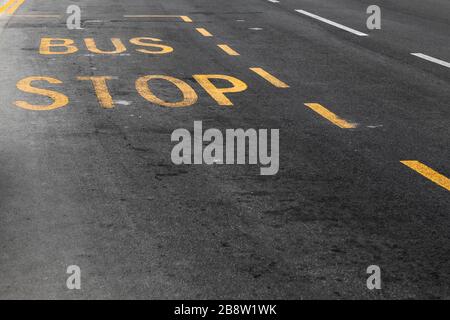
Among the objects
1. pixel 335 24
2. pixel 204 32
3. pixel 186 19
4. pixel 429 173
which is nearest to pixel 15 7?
pixel 186 19

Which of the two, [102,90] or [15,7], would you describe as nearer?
[102,90]

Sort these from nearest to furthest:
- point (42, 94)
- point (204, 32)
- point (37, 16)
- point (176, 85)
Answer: point (42, 94)
point (176, 85)
point (204, 32)
point (37, 16)

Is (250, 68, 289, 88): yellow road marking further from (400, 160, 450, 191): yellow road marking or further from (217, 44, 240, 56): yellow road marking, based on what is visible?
(400, 160, 450, 191): yellow road marking

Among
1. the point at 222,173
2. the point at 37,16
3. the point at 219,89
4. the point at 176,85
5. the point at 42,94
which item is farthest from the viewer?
the point at 37,16

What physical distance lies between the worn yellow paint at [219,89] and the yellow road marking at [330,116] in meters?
0.97

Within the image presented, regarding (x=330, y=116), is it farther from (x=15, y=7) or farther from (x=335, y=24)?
(x=15, y=7)

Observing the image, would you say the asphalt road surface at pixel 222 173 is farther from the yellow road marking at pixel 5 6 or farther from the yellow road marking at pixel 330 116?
the yellow road marking at pixel 5 6

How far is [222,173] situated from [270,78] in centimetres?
443

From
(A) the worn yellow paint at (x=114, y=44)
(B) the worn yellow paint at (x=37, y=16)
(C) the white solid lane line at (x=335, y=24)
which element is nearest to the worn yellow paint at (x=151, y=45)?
(A) the worn yellow paint at (x=114, y=44)

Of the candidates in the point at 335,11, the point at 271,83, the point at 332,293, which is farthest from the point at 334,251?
the point at 335,11

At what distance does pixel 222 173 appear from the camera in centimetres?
775

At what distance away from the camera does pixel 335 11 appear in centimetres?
1956

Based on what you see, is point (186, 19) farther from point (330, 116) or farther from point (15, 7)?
point (330, 116)
